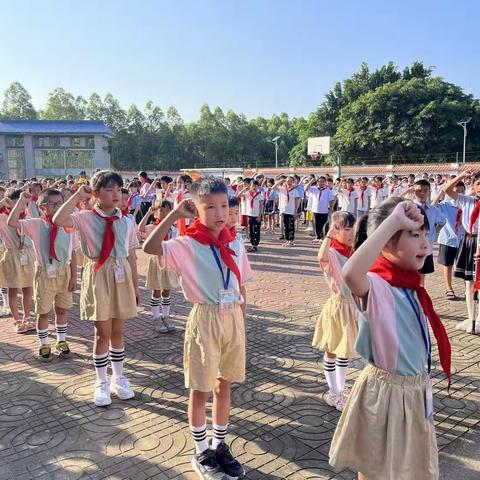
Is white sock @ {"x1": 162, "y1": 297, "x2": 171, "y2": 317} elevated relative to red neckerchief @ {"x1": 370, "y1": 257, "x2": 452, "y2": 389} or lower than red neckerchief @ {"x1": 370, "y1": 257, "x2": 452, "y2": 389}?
lower

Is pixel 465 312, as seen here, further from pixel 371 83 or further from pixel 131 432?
pixel 371 83

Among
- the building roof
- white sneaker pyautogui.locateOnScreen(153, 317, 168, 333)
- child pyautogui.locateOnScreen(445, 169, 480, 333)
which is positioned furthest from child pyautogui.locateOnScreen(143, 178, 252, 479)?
the building roof

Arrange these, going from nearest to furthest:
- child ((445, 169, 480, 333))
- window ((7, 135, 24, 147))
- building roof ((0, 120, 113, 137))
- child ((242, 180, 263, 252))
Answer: child ((445, 169, 480, 333))
child ((242, 180, 263, 252))
building roof ((0, 120, 113, 137))
window ((7, 135, 24, 147))

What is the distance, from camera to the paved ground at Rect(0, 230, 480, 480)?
307cm

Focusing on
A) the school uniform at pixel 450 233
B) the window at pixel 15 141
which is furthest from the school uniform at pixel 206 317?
the window at pixel 15 141

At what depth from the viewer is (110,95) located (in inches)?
2415

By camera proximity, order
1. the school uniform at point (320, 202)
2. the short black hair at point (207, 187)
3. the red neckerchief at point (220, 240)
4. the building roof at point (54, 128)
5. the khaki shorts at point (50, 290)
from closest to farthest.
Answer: the short black hair at point (207, 187) → the red neckerchief at point (220, 240) → the khaki shorts at point (50, 290) → the school uniform at point (320, 202) → the building roof at point (54, 128)

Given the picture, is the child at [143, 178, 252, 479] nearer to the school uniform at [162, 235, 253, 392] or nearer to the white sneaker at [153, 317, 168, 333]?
the school uniform at [162, 235, 253, 392]

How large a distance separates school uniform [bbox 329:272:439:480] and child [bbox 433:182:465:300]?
4.28m

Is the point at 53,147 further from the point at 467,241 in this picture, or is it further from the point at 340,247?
the point at 340,247

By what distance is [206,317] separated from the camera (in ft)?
9.46

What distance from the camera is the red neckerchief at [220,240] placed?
2.86 metres

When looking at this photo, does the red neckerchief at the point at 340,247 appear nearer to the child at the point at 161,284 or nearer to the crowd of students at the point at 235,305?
the crowd of students at the point at 235,305

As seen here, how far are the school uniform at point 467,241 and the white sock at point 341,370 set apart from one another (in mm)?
2898
